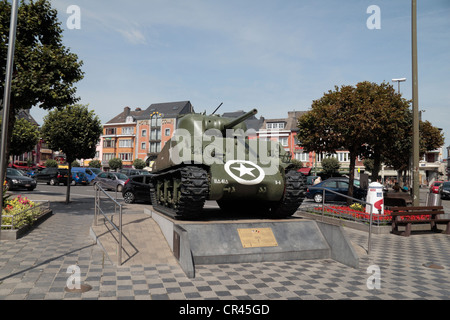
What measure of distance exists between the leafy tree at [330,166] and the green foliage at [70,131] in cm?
4308

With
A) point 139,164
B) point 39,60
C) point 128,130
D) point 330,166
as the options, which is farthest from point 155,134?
point 39,60

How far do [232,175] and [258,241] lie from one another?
1496 mm

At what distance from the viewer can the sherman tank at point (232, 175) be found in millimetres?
7562

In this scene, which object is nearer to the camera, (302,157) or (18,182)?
(18,182)

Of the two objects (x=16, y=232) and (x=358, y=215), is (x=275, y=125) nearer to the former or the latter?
(x=358, y=215)

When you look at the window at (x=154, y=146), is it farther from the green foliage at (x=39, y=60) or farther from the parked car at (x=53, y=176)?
the green foliage at (x=39, y=60)

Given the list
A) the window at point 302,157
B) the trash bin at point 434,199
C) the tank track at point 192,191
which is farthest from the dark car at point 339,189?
the window at point 302,157

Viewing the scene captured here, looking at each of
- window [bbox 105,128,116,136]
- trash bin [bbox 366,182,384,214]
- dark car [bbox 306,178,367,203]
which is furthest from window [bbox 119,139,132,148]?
trash bin [bbox 366,182,384,214]

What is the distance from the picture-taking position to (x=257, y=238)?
749 centimetres
